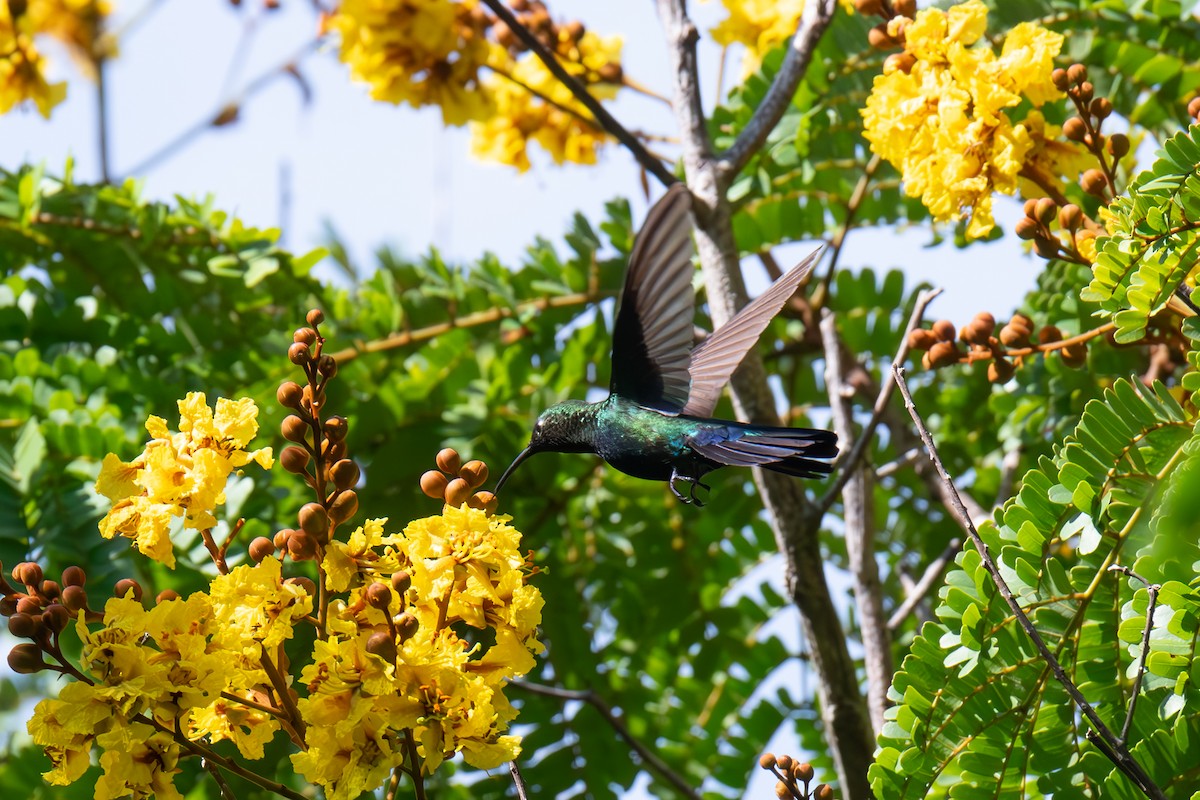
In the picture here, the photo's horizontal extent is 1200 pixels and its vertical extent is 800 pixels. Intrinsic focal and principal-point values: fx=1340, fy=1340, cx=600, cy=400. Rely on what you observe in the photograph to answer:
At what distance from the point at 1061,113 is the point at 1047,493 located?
105 centimetres

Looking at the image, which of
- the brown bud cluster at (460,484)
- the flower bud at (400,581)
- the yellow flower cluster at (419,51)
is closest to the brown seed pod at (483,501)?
the brown bud cluster at (460,484)

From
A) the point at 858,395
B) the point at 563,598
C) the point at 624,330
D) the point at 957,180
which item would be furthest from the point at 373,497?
the point at 957,180

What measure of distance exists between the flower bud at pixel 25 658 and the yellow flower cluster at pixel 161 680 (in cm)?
4

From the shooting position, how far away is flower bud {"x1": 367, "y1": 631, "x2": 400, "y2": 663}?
1.30 meters

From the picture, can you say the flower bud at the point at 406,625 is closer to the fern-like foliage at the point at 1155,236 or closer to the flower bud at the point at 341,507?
the flower bud at the point at 341,507

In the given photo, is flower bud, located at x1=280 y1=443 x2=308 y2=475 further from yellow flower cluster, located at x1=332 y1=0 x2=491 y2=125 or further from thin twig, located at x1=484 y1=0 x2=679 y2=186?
yellow flower cluster, located at x1=332 y1=0 x2=491 y2=125

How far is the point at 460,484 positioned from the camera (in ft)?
4.83

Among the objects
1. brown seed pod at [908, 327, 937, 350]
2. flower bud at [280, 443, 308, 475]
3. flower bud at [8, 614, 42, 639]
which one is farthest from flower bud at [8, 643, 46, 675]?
brown seed pod at [908, 327, 937, 350]

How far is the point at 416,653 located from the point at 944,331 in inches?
39.0

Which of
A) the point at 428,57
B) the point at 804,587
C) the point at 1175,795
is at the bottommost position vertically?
the point at 1175,795

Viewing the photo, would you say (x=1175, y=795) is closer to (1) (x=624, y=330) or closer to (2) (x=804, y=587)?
(2) (x=804, y=587)

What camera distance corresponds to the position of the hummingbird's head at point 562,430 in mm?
2121

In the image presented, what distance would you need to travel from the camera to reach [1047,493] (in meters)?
1.64

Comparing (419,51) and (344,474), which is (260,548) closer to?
(344,474)
